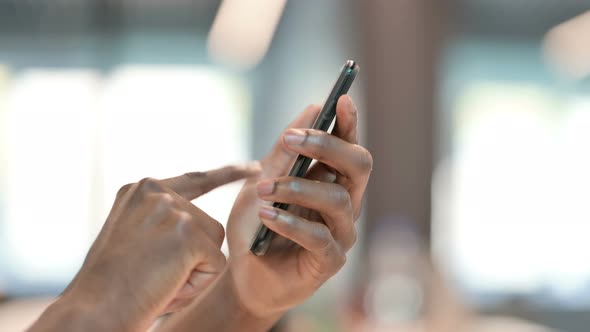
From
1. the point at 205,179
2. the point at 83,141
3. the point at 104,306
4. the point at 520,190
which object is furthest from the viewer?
the point at 520,190

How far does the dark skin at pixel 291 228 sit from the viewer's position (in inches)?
19.0

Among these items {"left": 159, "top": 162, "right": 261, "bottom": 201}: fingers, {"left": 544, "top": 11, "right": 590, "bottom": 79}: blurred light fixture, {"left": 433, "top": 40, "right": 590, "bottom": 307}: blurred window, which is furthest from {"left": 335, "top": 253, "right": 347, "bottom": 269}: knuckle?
{"left": 544, "top": 11, "right": 590, "bottom": 79}: blurred light fixture

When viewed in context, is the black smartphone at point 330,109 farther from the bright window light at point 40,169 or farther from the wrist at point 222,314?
the bright window light at point 40,169

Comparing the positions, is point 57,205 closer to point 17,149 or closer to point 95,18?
point 17,149

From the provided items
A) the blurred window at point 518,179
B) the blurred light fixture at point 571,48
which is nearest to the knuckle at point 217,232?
the blurred window at point 518,179

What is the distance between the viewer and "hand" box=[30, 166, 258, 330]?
0.46 metres

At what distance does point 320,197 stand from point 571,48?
15.3 ft

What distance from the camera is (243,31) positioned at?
4109 mm

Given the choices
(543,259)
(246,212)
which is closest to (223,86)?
(543,259)

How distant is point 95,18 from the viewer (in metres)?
4.20

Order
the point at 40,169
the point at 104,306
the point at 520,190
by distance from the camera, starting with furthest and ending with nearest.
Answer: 1. the point at 520,190
2. the point at 40,169
3. the point at 104,306

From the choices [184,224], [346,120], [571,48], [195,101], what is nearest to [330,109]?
[346,120]

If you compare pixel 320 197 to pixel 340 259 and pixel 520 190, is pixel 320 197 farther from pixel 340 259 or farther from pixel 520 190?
pixel 520 190

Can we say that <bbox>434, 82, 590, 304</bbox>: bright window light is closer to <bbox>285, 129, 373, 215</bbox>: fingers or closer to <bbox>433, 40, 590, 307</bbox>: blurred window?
<bbox>433, 40, 590, 307</bbox>: blurred window
